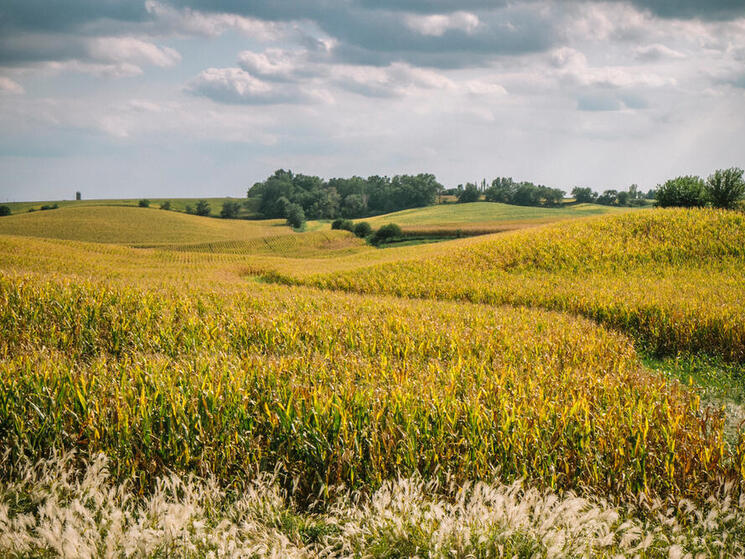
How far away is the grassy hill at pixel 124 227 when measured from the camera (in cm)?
6876

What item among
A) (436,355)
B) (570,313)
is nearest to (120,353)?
(436,355)

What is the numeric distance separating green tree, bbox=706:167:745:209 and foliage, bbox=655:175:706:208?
747 millimetres

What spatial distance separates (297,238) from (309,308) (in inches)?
2559

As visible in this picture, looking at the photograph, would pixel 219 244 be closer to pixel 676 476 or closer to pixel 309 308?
pixel 309 308

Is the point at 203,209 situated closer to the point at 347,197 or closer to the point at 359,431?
the point at 347,197

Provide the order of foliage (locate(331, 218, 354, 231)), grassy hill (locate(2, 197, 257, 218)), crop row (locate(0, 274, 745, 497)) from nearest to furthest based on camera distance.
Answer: crop row (locate(0, 274, 745, 497)), foliage (locate(331, 218, 354, 231)), grassy hill (locate(2, 197, 257, 218))

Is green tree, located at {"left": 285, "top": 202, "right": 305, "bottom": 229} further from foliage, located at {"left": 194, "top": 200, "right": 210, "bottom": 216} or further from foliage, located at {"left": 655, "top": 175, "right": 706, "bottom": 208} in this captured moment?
foliage, located at {"left": 655, "top": 175, "right": 706, "bottom": 208}

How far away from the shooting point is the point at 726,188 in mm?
40094

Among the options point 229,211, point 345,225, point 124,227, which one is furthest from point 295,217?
point 124,227

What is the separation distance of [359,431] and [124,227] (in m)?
85.7

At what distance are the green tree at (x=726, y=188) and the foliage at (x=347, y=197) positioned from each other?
296 feet

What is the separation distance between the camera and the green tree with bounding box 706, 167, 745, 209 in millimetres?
39594

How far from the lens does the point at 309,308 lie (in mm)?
12164

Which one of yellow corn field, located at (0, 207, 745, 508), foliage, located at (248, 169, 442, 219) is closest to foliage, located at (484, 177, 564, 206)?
foliage, located at (248, 169, 442, 219)
